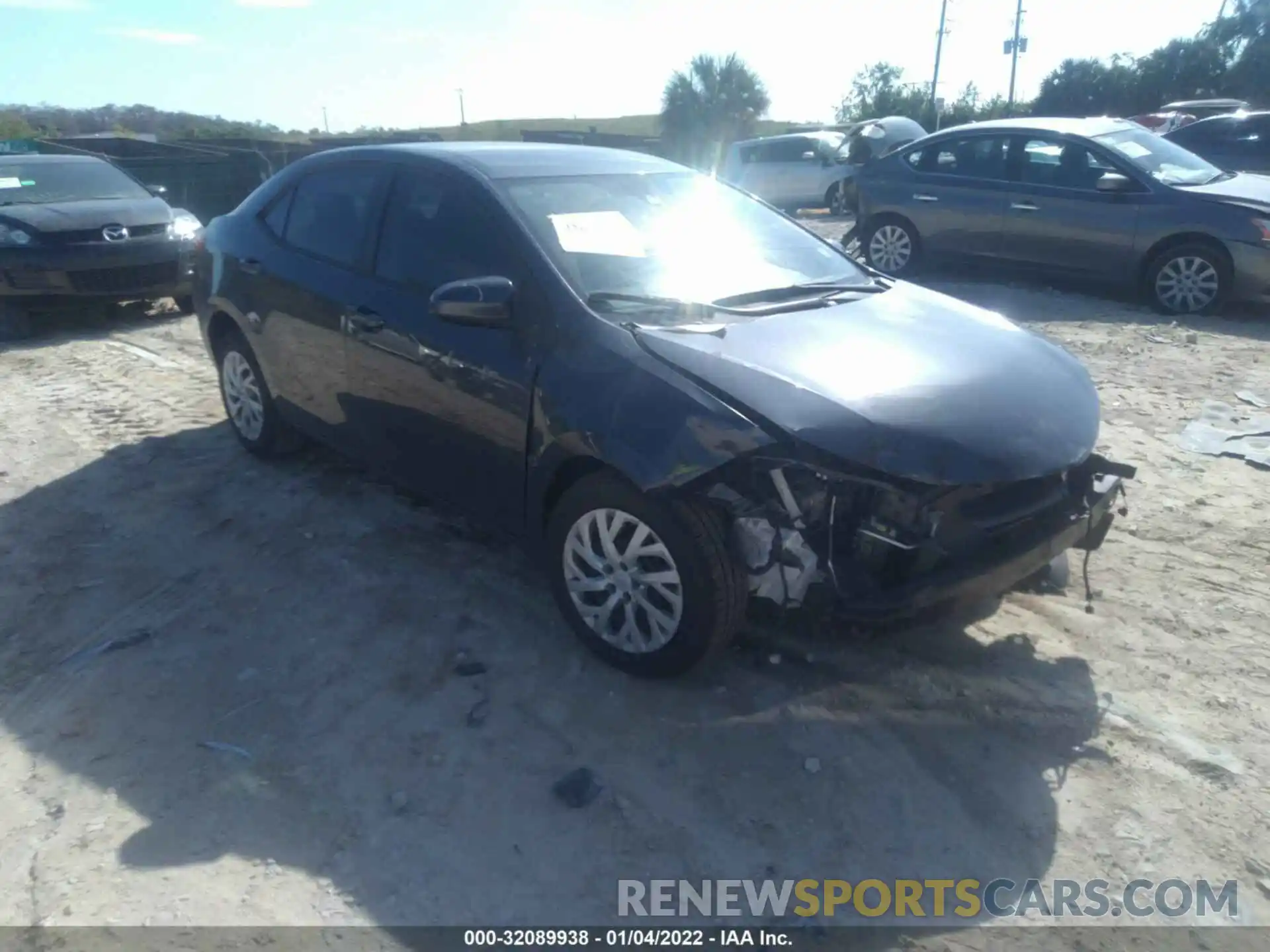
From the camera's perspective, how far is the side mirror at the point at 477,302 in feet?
12.3

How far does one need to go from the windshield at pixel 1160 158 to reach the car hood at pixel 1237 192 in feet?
0.51

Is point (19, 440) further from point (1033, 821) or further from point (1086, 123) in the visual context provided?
point (1086, 123)

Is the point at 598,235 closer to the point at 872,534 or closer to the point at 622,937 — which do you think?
the point at 872,534

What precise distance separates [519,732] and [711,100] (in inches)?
2023

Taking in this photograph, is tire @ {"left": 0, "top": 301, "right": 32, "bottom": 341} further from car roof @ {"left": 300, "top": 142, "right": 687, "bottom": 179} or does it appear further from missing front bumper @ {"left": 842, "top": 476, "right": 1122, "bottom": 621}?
missing front bumper @ {"left": 842, "top": 476, "right": 1122, "bottom": 621}

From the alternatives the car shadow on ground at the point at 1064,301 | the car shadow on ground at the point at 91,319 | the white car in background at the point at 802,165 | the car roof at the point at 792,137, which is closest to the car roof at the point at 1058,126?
the car shadow on ground at the point at 1064,301

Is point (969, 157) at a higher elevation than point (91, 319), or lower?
higher

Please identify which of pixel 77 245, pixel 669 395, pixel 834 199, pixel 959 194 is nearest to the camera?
pixel 669 395

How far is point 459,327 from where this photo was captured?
4070mm

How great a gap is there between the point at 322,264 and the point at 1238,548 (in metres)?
4.39

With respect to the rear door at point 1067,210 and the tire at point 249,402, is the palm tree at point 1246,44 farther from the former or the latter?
the tire at point 249,402

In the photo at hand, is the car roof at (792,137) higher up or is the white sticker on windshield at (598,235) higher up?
the car roof at (792,137)

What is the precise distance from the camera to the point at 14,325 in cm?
920

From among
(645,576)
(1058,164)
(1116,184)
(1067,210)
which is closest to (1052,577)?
(645,576)
